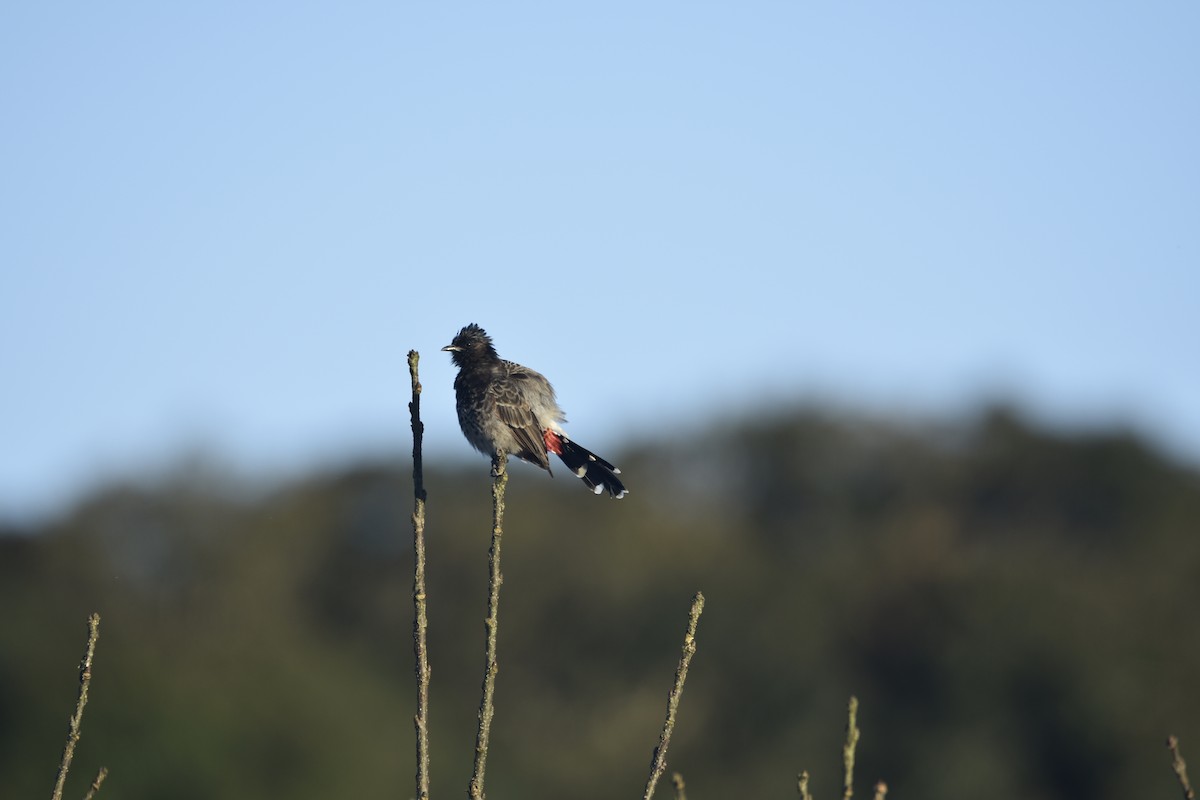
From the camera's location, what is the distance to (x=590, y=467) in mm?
10562

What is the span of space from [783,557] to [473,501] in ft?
34.0

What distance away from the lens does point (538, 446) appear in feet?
35.1

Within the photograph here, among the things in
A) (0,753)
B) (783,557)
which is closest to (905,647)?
(783,557)

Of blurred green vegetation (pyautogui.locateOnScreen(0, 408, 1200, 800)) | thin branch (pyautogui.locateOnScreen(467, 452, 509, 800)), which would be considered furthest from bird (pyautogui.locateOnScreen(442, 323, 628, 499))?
blurred green vegetation (pyautogui.locateOnScreen(0, 408, 1200, 800))

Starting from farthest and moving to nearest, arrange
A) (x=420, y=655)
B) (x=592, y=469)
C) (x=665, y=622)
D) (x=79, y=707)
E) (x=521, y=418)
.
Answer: (x=665, y=622) → (x=521, y=418) → (x=592, y=469) → (x=420, y=655) → (x=79, y=707)

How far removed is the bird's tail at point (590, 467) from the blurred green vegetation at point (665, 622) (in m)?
20.7

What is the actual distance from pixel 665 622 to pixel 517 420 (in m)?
35.2

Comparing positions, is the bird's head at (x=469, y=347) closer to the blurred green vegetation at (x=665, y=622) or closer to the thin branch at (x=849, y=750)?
the thin branch at (x=849, y=750)

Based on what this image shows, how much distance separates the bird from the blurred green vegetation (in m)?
20.4

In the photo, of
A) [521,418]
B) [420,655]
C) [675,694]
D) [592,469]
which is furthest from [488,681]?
[521,418]

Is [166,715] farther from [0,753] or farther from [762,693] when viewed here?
[762,693]

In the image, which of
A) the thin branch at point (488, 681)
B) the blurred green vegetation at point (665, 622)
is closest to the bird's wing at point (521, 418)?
the thin branch at point (488, 681)

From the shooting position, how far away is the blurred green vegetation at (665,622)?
34.4 m

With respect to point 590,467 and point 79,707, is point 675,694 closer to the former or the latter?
point 79,707
